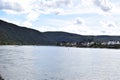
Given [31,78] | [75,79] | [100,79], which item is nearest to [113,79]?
[100,79]

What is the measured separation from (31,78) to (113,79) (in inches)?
697

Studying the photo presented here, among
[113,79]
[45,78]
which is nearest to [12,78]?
[45,78]

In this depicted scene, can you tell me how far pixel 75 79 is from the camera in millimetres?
60656

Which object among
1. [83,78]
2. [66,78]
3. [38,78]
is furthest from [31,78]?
[83,78]

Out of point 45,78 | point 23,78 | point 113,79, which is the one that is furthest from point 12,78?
point 113,79

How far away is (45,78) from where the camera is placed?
59969 millimetres

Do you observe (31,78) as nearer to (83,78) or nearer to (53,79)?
(53,79)

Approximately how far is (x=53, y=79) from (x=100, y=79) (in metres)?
10.6

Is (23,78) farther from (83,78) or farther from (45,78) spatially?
(83,78)

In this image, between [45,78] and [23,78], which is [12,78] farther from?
[45,78]

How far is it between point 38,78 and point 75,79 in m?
7.73

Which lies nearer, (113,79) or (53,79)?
(53,79)

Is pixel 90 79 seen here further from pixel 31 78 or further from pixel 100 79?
pixel 31 78

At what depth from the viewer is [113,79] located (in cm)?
6272
